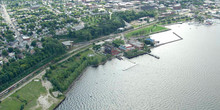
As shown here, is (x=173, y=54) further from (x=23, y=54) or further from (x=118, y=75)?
(x=23, y=54)

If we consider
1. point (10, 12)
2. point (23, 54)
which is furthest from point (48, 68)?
point (10, 12)

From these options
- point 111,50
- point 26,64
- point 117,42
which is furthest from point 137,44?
point 26,64

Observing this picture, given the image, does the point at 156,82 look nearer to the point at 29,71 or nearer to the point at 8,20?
the point at 29,71

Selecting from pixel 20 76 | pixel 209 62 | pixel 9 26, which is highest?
pixel 9 26

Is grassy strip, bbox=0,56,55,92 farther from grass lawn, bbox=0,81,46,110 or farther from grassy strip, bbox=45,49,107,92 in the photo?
grassy strip, bbox=45,49,107,92

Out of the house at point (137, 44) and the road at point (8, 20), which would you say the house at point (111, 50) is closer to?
the house at point (137, 44)

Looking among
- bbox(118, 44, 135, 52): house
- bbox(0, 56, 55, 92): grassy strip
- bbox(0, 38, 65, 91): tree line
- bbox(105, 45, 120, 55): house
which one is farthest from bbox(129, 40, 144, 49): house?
bbox(0, 56, 55, 92): grassy strip

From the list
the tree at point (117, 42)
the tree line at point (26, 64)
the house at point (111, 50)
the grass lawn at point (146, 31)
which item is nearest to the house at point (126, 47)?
the tree at point (117, 42)
